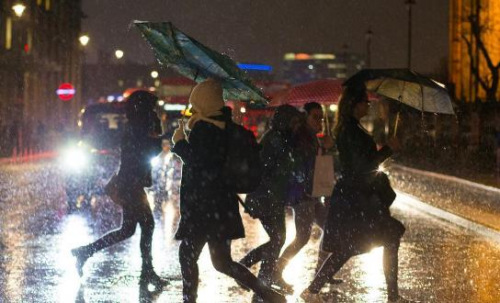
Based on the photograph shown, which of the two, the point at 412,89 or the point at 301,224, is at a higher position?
the point at 412,89

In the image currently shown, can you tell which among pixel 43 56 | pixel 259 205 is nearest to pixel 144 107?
pixel 259 205

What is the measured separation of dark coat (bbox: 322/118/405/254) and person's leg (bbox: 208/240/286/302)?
1.12 metres

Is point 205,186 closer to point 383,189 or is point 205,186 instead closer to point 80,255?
point 383,189

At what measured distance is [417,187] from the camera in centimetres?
2261

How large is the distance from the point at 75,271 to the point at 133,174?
1.30 meters

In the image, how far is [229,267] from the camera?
7516 millimetres

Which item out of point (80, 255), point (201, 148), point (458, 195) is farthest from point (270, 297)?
point (458, 195)

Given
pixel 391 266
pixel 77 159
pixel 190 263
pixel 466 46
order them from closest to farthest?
pixel 190 263, pixel 391 266, pixel 77 159, pixel 466 46

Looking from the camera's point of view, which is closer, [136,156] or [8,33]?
[136,156]

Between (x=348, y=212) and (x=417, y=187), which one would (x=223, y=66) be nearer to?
(x=348, y=212)

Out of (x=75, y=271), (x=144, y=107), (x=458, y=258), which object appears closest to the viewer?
(x=144, y=107)

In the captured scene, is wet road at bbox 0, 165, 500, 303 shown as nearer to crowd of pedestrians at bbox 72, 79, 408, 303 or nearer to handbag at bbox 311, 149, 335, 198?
crowd of pedestrians at bbox 72, 79, 408, 303

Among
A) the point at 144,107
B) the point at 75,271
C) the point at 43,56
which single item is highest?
the point at 43,56

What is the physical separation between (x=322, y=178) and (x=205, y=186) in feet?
9.48
